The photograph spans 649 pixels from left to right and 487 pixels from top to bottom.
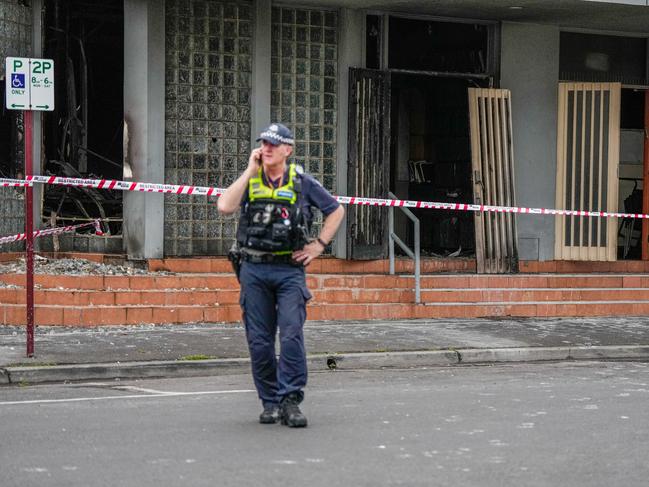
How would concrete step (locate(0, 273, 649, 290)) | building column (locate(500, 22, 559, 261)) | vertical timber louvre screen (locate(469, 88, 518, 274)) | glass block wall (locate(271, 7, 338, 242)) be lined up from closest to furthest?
1. concrete step (locate(0, 273, 649, 290))
2. glass block wall (locate(271, 7, 338, 242))
3. vertical timber louvre screen (locate(469, 88, 518, 274))
4. building column (locate(500, 22, 559, 261))

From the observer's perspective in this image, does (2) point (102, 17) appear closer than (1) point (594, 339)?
No

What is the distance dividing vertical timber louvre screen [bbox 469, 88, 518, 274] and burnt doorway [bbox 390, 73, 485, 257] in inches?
38.9

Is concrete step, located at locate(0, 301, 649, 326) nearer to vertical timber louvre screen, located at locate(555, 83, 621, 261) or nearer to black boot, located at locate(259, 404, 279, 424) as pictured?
vertical timber louvre screen, located at locate(555, 83, 621, 261)

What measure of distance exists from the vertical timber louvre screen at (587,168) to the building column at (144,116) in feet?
18.5

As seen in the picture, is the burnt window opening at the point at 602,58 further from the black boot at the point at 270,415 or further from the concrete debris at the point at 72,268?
the black boot at the point at 270,415

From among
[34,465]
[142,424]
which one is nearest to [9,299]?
[142,424]

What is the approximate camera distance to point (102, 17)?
53.2ft

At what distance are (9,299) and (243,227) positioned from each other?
20.2 feet

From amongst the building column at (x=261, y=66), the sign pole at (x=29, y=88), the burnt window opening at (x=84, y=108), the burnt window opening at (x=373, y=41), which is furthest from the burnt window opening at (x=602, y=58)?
the sign pole at (x=29, y=88)

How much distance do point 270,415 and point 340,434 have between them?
56 centimetres

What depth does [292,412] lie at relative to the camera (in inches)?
304

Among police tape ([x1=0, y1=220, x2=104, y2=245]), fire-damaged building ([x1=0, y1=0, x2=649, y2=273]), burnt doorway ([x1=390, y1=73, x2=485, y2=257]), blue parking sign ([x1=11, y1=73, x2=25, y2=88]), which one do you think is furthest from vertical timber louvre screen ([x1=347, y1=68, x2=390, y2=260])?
blue parking sign ([x1=11, y1=73, x2=25, y2=88])

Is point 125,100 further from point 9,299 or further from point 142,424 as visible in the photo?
point 142,424

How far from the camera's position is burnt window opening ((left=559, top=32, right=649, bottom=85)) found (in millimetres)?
17312
